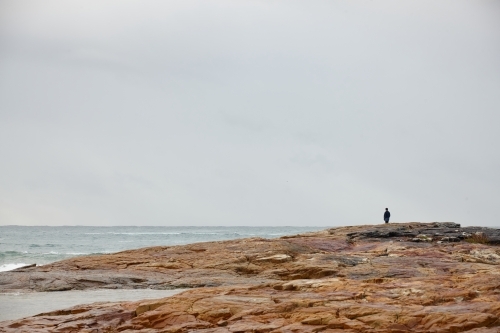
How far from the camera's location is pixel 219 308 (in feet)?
49.8

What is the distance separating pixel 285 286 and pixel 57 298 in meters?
8.61

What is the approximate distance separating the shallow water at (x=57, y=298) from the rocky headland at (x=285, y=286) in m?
1.16

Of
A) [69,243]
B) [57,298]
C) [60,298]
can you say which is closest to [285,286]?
[60,298]

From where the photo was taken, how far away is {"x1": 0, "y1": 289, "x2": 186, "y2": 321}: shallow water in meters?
19.0

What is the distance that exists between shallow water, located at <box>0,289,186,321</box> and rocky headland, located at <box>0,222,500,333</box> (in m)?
1.16

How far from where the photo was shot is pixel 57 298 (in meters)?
21.6

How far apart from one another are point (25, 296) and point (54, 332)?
8.67 meters

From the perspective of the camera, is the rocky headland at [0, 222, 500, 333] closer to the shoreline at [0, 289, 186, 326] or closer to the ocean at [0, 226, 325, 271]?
the shoreline at [0, 289, 186, 326]

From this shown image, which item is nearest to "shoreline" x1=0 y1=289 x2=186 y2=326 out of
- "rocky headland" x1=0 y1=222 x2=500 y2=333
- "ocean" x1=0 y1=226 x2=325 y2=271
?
"rocky headland" x1=0 y1=222 x2=500 y2=333

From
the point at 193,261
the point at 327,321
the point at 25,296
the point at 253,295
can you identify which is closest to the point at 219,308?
the point at 253,295

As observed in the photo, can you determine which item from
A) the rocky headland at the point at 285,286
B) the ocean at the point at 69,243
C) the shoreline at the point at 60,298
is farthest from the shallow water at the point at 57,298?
the ocean at the point at 69,243

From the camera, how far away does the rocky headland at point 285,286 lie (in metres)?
13.8

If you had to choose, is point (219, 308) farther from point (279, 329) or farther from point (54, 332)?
point (54, 332)

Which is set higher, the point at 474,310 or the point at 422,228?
the point at 422,228
